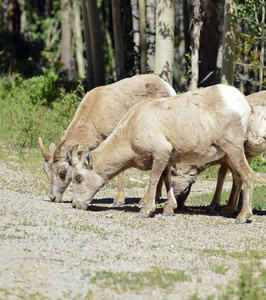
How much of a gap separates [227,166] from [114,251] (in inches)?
172

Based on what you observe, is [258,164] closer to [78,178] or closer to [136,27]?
[78,178]

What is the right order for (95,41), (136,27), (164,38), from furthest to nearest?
1. (136,27)
2. (95,41)
3. (164,38)

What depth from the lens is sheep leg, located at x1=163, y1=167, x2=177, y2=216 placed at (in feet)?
34.1

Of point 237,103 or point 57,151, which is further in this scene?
point 57,151

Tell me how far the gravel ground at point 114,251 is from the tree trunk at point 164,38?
5547 mm

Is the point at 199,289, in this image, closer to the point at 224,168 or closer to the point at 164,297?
the point at 164,297

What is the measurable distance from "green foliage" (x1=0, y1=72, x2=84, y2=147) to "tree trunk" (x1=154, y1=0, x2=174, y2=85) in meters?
2.37

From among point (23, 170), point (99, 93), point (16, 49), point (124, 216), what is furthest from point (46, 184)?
point (16, 49)

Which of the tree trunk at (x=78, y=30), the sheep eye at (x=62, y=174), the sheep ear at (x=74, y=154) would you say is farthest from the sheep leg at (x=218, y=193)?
the tree trunk at (x=78, y=30)

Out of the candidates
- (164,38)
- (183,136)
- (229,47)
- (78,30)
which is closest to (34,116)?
(164,38)

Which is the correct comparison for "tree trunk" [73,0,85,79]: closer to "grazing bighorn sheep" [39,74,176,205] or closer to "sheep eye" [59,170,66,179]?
"grazing bighorn sheep" [39,74,176,205]

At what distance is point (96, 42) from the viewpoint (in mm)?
23688

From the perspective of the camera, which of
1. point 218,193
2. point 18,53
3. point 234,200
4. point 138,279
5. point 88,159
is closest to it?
point 138,279

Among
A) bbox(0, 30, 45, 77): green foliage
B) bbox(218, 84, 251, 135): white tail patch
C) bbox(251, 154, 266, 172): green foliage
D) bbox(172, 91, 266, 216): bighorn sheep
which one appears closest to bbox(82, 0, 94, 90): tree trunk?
bbox(0, 30, 45, 77): green foliage
